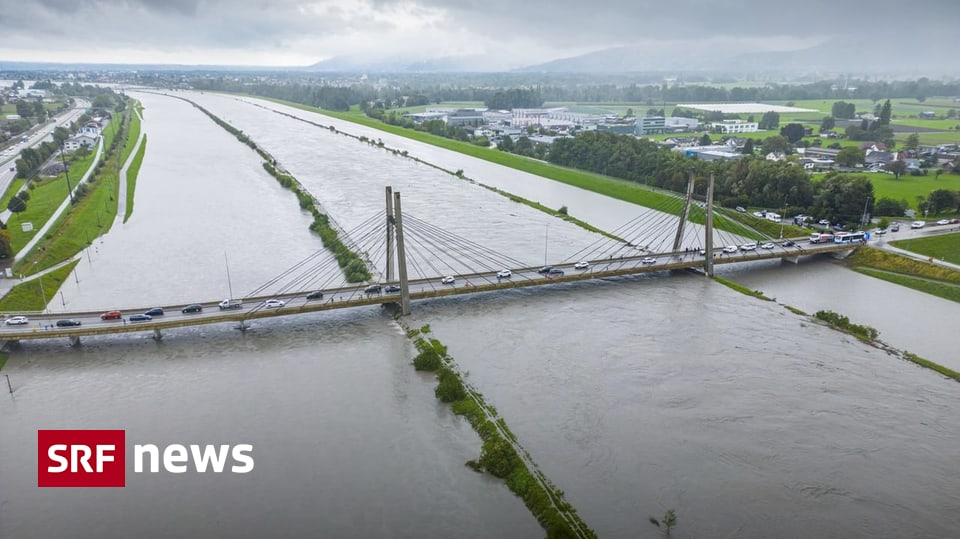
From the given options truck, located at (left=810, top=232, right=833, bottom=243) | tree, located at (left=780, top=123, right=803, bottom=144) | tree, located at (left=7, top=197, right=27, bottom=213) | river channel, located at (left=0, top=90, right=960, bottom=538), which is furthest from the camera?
tree, located at (left=780, top=123, right=803, bottom=144)

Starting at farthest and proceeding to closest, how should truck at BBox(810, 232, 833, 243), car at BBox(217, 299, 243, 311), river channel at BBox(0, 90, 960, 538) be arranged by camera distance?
truck at BBox(810, 232, 833, 243), car at BBox(217, 299, 243, 311), river channel at BBox(0, 90, 960, 538)

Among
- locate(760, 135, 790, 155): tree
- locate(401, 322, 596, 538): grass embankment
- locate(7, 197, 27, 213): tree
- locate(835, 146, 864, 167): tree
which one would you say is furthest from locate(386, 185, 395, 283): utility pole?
locate(760, 135, 790, 155): tree

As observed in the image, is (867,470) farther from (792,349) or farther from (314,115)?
(314,115)

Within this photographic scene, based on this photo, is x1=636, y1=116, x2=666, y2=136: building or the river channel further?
x1=636, y1=116, x2=666, y2=136: building

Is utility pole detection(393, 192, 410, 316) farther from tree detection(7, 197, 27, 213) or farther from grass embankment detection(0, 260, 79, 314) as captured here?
tree detection(7, 197, 27, 213)

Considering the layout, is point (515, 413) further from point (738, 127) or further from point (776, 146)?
point (738, 127)

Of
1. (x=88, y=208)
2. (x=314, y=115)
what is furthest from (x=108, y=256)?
(x=314, y=115)
